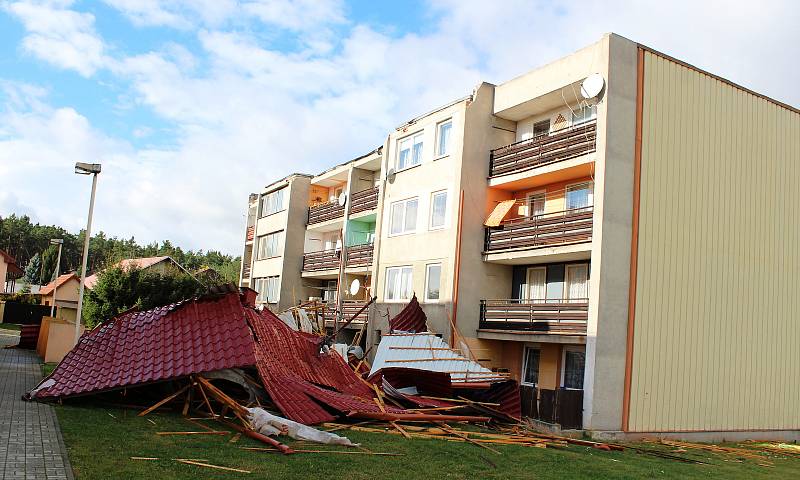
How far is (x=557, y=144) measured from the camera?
24.4 m

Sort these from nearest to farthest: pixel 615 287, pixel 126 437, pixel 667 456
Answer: pixel 126 437, pixel 667 456, pixel 615 287

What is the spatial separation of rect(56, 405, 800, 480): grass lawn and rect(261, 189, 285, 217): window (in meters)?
29.9

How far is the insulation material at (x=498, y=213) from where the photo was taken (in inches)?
1049

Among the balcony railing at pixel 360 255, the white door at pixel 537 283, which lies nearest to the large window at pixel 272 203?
the balcony railing at pixel 360 255

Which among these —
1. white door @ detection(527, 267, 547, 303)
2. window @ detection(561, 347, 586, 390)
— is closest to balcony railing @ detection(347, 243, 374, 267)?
white door @ detection(527, 267, 547, 303)

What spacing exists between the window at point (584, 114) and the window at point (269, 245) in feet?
75.7

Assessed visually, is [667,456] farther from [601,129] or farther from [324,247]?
[324,247]

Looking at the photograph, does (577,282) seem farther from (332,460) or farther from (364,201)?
(364,201)

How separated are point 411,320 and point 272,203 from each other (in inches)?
901

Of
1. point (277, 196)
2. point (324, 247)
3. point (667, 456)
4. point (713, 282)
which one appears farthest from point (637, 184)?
point (277, 196)

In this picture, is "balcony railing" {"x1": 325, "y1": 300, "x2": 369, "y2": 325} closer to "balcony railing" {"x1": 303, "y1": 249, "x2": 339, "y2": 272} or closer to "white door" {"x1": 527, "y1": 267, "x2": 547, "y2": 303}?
"balcony railing" {"x1": 303, "y1": 249, "x2": 339, "y2": 272}

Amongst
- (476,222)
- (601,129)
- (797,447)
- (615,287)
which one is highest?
(601,129)

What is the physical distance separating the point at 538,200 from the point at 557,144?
3.11 m

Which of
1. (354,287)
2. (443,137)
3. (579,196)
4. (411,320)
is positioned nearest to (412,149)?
(443,137)
